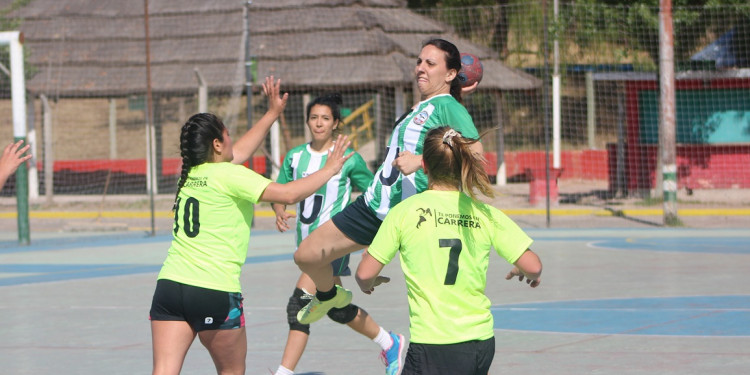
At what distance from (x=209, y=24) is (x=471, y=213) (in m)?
30.0

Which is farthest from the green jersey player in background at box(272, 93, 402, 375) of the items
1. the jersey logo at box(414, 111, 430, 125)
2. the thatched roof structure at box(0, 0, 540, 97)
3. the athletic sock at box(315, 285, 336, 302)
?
the thatched roof structure at box(0, 0, 540, 97)

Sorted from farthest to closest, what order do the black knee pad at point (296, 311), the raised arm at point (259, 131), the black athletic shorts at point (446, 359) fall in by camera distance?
the black knee pad at point (296, 311), the raised arm at point (259, 131), the black athletic shorts at point (446, 359)

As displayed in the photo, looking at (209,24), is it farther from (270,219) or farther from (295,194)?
(295,194)

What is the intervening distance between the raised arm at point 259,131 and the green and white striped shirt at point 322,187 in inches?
65.6

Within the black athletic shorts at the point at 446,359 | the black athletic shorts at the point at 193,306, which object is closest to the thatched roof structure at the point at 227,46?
the black athletic shorts at the point at 193,306

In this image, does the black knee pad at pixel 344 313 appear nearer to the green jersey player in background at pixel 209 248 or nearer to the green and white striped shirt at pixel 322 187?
the green and white striped shirt at pixel 322 187

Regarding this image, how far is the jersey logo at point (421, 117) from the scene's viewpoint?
678 centimetres

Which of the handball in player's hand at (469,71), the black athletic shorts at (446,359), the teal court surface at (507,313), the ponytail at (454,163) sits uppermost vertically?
the handball in player's hand at (469,71)

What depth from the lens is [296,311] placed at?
7.93 meters

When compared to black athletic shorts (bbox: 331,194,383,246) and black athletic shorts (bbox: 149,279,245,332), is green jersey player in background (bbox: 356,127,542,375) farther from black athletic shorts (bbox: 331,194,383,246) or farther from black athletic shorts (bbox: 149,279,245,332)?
black athletic shorts (bbox: 331,194,383,246)

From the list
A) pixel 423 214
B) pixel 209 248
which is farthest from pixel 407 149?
pixel 423 214

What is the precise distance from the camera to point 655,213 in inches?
1014

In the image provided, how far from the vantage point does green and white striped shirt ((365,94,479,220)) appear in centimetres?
677

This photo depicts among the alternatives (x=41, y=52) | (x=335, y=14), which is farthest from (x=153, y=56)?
(x=335, y=14)
